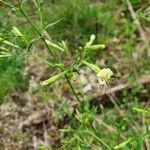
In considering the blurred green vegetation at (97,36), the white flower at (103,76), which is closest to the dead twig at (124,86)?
the blurred green vegetation at (97,36)

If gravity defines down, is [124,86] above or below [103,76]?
below

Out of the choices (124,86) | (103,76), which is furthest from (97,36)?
(103,76)

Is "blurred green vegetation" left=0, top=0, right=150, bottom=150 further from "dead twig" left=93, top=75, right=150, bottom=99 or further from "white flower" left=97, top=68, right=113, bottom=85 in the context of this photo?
"white flower" left=97, top=68, right=113, bottom=85

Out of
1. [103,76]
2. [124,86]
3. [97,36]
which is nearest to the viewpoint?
[103,76]

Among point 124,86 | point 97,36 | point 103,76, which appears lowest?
point 124,86

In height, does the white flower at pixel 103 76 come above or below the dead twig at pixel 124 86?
above

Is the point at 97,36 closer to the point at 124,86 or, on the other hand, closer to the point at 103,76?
the point at 124,86

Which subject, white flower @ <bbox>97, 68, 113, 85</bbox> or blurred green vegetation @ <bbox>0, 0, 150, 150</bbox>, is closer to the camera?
white flower @ <bbox>97, 68, 113, 85</bbox>

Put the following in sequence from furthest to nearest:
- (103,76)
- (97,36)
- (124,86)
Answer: (97,36)
(124,86)
(103,76)

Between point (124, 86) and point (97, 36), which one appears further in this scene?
point (97, 36)

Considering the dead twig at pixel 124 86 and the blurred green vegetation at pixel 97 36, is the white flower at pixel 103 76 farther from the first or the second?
the dead twig at pixel 124 86

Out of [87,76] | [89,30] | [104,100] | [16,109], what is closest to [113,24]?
[89,30]

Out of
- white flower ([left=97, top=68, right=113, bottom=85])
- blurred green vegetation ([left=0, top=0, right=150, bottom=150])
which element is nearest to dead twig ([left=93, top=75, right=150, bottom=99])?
blurred green vegetation ([left=0, top=0, right=150, bottom=150])
